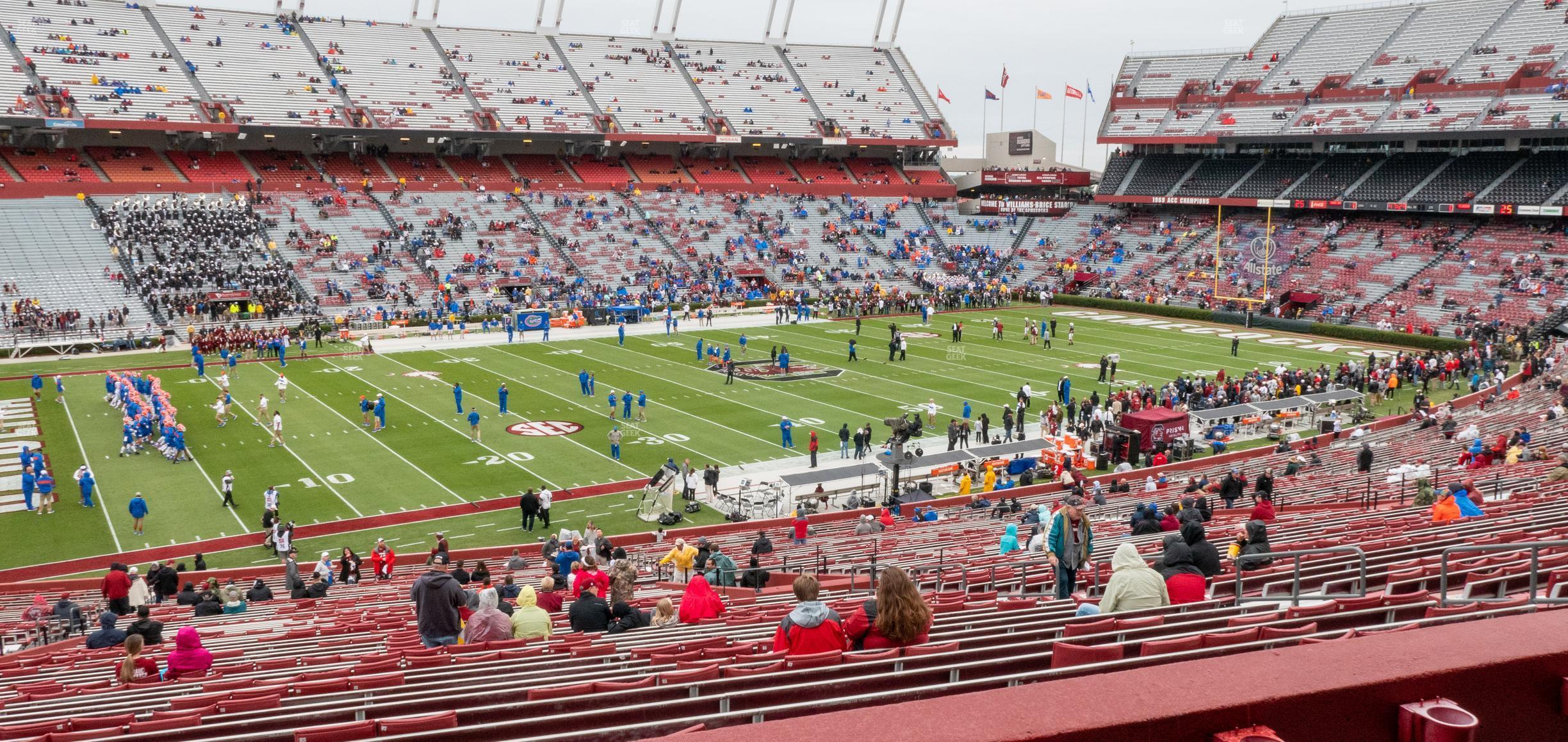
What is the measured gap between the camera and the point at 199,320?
45.8 m

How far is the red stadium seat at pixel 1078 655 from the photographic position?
4152mm

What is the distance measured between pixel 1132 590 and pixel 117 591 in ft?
44.8

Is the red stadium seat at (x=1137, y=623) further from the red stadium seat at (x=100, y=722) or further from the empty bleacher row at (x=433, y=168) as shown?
the empty bleacher row at (x=433, y=168)

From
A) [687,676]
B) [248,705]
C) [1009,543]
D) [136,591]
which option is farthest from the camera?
[136,591]

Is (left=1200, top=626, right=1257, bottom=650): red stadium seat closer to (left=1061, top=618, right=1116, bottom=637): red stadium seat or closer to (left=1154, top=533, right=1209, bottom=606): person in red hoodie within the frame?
(left=1061, top=618, right=1116, bottom=637): red stadium seat

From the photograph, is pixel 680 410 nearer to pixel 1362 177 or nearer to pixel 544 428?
pixel 544 428

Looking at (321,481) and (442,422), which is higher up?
(442,422)

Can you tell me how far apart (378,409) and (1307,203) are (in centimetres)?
5024

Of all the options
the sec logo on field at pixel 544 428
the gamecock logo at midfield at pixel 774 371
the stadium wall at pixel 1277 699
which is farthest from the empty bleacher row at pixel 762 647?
the gamecock logo at midfield at pixel 774 371

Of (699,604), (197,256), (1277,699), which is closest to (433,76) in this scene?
(197,256)

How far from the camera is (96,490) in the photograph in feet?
77.8

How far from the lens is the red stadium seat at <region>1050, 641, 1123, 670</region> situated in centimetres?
415

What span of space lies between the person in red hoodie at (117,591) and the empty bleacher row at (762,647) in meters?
0.42

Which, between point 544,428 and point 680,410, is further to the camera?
point 680,410
